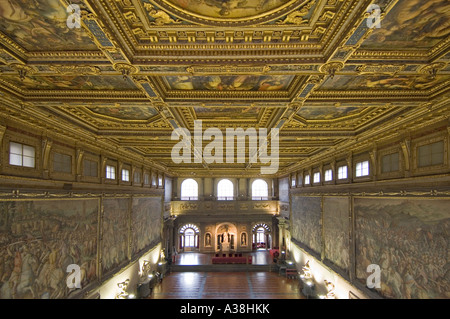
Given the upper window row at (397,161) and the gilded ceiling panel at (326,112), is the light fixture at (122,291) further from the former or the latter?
the upper window row at (397,161)

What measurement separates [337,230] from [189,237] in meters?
23.3

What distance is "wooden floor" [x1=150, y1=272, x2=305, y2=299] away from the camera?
2088 centimetres

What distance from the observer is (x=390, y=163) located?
1071cm

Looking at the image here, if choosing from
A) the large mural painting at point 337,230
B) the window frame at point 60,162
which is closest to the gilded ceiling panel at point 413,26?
the large mural painting at point 337,230

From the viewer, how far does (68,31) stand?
16.0 ft

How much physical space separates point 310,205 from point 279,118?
521 inches

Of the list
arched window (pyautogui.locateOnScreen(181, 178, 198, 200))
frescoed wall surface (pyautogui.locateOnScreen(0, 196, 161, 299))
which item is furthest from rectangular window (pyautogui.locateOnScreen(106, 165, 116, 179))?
arched window (pyautogui.locateOnScreen(181, 178, 198, 200))

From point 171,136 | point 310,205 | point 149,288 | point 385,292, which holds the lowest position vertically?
point 149,288

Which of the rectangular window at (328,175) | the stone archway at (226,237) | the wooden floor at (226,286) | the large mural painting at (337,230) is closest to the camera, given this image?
the large mural painting at (337,230)

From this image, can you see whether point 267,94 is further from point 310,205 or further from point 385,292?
point 310,205

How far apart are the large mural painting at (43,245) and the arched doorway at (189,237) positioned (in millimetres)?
22529

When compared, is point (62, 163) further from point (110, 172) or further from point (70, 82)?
point (110, 172)

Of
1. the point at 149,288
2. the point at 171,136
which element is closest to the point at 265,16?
the point at 171,136

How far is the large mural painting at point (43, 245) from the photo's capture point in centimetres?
776
